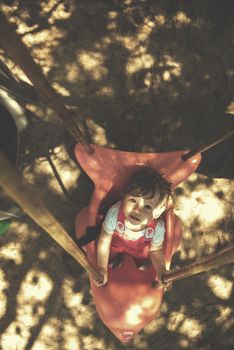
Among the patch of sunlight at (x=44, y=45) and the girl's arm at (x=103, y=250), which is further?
the patch of sunlight at (x=44, y=45)

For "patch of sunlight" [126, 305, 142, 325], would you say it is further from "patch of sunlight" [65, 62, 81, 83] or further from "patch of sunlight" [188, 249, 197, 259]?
"patch of sunlight" [65, 62, 81, 83]

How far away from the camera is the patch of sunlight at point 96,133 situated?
380cm

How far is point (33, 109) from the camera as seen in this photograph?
12.2 feet

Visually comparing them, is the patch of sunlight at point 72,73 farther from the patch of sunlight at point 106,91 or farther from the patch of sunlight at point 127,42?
the patch of sunlight at point 127,42

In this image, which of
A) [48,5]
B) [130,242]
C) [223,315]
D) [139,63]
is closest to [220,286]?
[223,315]

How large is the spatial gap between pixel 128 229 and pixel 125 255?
0.44 meters

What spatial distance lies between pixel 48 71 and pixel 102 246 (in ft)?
5.86

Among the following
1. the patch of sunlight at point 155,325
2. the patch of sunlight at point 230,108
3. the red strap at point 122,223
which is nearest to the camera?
the red strap at point 122,223

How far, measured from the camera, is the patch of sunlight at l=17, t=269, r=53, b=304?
11.8 ft

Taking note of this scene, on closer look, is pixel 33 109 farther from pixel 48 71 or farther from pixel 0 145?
pixel 0 145

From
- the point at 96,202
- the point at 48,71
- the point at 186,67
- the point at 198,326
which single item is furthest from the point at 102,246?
the point at 186,67

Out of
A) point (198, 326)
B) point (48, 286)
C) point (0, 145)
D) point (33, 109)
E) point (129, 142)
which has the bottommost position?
point (198, 326)

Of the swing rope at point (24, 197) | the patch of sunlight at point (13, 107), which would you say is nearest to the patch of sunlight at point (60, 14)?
the patch of sunlight at point (13, 107)

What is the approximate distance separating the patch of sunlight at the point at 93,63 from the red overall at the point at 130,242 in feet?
5.19
